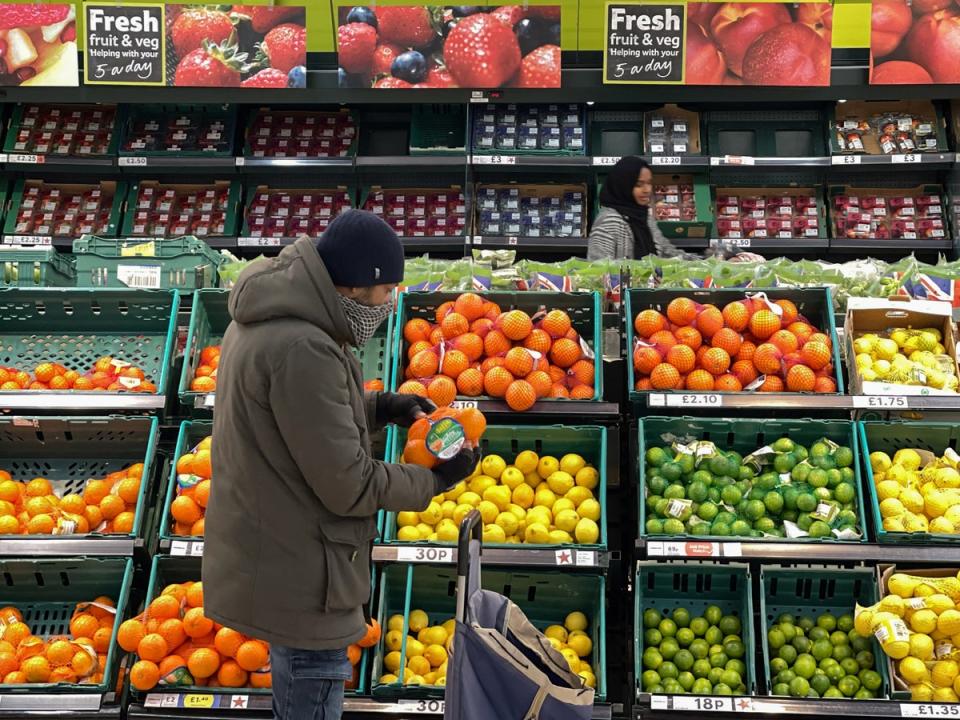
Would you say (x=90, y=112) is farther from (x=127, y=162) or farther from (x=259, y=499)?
(x=259, y=499)

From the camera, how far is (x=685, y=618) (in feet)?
12.1

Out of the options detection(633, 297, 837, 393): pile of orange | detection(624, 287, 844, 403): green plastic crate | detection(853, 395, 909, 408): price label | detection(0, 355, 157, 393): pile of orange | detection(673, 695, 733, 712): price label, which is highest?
detection(624, 287, 844, 403): green plastic crate

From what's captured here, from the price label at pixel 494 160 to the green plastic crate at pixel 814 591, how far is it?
4.12m

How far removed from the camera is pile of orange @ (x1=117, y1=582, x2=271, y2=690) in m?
3.51

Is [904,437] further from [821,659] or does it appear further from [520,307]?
[520,307]

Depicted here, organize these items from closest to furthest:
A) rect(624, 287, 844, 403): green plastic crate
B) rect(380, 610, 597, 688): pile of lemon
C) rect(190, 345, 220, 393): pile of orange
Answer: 1. rect(380, 610, 597, 688): pile of lemon
2. rect(190, 345, 220, 393): pile of orange
3. rect(624, 287, 844, 403): green plastic crate

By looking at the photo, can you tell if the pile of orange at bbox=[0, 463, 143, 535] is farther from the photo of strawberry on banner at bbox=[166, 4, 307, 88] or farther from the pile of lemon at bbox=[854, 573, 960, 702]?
the photo of strawberry on banner at bbox=[166, 4, 307, 88]

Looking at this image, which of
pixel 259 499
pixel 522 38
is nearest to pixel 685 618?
pixel 259 499

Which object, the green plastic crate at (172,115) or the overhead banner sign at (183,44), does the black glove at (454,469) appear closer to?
the overhead banner sign at (183,44)

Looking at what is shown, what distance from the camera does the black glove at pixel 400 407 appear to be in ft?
9.61

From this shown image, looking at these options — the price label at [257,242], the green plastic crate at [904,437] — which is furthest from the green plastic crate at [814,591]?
the price label at [257,242]

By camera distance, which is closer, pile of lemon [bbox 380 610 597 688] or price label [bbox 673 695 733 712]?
price label [bbox 673 695 733 712]

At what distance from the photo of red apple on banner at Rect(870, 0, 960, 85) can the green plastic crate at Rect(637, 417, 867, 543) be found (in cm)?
395

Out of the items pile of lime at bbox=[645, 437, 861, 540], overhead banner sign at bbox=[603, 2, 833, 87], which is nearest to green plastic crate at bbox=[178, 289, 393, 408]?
pile of lime at bbox=[645, 437, 861, 540]
